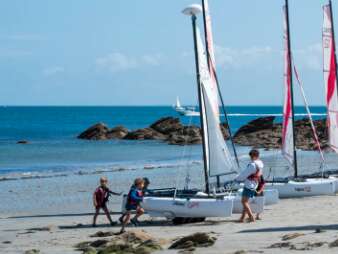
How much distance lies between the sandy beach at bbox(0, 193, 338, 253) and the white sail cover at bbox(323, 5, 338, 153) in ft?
19.2

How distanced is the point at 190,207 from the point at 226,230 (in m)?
1.93

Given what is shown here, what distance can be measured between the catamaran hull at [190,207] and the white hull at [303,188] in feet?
20.4

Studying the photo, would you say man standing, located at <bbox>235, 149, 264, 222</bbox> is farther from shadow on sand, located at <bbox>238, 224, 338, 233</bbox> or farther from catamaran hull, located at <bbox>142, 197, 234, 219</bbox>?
shadow on sand, located at <bbox>238, 224, 338, 233</bbox>

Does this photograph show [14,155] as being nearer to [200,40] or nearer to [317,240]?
[200,40]

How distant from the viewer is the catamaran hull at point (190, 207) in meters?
18.6

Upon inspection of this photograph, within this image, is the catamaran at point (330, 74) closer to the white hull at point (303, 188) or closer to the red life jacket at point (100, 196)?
the white hull at point (303, 188)

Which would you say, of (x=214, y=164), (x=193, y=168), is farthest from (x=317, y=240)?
(x=193, y=168)

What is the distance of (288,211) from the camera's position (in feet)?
68.1

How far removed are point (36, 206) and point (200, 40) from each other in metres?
8.12

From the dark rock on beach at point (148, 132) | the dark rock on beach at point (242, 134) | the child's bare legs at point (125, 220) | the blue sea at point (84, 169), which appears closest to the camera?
the child's bare legs at point (125, 220)

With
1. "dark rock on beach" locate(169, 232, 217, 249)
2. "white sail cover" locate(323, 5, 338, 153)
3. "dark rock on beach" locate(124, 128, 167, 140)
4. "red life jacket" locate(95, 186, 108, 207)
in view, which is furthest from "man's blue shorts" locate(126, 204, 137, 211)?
"dark rock on beach" locate(124, 128, 167, 140)

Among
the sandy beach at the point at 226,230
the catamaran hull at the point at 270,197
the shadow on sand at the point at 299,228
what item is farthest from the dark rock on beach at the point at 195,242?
the catamaran hull at the point at 270,197

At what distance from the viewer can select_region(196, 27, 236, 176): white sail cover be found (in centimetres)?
1995

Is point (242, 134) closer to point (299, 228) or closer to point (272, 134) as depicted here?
point (272, 134)
